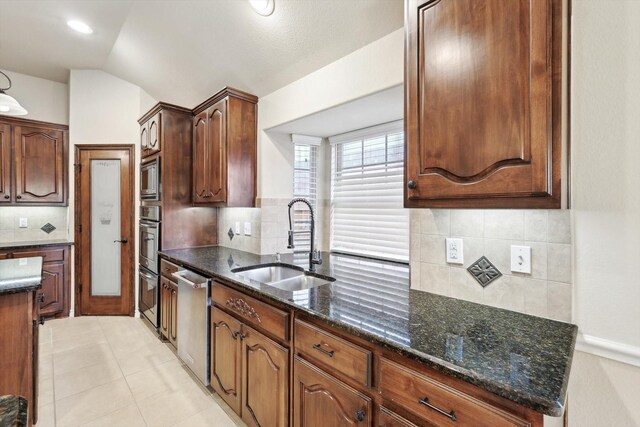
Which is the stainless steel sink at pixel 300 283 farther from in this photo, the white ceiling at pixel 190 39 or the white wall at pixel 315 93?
the white ceiling at pixel 190 39

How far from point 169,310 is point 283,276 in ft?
4.11

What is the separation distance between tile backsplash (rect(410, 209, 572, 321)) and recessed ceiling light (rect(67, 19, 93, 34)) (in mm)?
3381

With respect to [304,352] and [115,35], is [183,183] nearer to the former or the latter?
[115,35]

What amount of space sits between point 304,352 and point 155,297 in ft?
7.72

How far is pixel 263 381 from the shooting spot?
165 centimetres

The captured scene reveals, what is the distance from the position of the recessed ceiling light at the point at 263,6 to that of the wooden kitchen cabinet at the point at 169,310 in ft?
7.28

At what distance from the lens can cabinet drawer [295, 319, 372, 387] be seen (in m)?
1.14

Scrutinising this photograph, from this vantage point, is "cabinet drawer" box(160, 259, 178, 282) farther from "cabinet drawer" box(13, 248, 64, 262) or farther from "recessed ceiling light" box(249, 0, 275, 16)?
"recessed ceiling light" box(249, 0, 275, 16)

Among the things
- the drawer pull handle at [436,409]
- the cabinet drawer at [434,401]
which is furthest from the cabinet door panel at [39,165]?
the drawer pull handle at [436,409]

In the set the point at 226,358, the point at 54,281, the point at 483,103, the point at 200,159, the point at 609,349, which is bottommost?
the point at 226,358

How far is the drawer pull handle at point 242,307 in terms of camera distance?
1.71 meters

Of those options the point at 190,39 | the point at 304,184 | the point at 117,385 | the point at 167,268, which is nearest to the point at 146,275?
the point at 167,268

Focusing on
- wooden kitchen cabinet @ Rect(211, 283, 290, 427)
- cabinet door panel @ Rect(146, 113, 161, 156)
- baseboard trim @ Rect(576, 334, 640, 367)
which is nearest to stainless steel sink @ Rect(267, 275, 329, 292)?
wooden kitchen cabinet @ Rect(211, 283, 290, 427)

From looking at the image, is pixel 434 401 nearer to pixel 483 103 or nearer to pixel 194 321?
pixel 483 103
